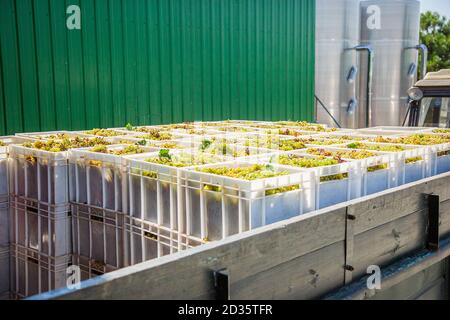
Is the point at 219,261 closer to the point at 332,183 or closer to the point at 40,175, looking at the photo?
the point at 332,183

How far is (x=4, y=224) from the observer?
5.34 m

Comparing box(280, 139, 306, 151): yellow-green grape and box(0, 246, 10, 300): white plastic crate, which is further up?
box(280, 139, 306, 151): yellow-green grape

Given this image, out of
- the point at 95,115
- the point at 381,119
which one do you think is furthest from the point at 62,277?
the point at 381,119

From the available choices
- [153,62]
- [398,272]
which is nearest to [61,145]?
[398,272]

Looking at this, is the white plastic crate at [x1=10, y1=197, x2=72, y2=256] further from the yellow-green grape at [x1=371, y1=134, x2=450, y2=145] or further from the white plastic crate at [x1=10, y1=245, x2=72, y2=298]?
the yellow-green grape at [x1=371, y1=134, x2=450, y2=145]

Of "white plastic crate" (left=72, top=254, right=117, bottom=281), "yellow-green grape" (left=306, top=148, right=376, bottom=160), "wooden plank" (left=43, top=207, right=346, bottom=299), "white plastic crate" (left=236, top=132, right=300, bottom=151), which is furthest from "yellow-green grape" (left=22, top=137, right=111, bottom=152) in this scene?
"wooden plank" (left=43, top=207, right=346, bottom=299)

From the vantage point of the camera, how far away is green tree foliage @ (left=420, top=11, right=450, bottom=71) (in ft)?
122

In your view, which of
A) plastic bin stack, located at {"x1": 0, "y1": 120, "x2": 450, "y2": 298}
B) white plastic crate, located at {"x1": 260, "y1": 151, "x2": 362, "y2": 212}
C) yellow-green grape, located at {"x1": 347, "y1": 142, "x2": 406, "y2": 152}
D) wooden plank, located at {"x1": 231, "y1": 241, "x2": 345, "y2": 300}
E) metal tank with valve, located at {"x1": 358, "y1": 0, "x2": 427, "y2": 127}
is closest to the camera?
wooden plank, located at {"x1": 231, "y1": 241, "x2": 345, "y2": 300}

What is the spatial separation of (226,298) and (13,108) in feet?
23.2

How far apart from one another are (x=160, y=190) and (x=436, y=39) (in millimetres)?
39602

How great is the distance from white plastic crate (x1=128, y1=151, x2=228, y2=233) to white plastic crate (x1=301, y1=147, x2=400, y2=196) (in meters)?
1.53

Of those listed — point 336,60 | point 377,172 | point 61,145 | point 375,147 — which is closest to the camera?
point 377,172
